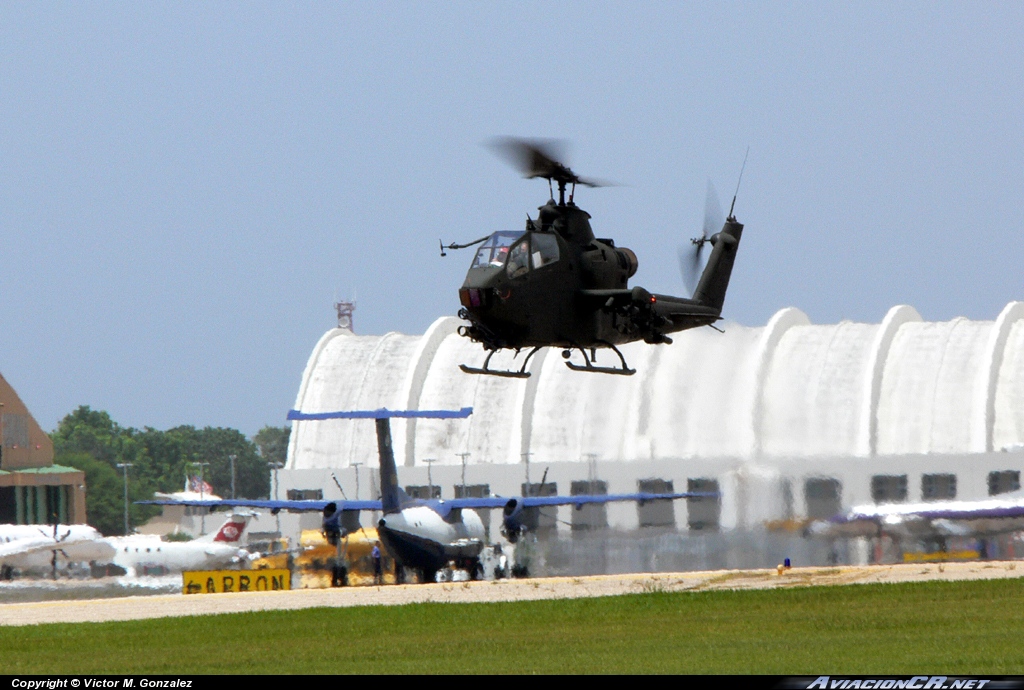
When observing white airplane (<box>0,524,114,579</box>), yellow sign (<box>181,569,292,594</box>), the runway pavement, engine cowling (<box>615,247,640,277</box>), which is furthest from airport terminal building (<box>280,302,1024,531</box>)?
engine cowling (<box>615,247,640,277</box>)

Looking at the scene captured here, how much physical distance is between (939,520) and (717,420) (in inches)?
535

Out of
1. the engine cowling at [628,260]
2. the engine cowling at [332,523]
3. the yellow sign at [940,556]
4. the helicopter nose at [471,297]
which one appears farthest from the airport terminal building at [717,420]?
the helicopter nose at [471,297]

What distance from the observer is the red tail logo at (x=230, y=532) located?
75562 millimetres

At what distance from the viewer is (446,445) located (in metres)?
86.0

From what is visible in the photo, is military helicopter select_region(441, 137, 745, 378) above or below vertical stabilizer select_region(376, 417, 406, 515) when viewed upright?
above

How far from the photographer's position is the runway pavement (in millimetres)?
39594

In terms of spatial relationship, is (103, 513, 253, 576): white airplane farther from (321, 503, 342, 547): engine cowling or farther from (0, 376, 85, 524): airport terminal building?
(0, 376, 85, 524): airport terminal building

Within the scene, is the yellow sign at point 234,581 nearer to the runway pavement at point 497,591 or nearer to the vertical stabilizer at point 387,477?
the runway pavement at point 497,591

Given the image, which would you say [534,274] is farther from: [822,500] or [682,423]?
[682,423]

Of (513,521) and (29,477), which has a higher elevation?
(29,477)

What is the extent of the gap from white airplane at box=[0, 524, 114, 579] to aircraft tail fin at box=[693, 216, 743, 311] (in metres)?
48.5

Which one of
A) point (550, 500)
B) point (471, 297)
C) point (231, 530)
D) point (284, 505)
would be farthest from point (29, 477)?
point (471, 297)

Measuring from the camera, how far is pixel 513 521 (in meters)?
52.6

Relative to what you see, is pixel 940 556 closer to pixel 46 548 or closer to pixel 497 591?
pixel 497 591
